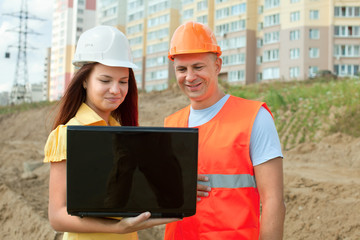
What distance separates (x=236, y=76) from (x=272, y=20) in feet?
20.9

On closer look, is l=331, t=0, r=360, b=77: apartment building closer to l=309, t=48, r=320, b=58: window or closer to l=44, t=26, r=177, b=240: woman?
l=309, t=48, r=320, b=58: window

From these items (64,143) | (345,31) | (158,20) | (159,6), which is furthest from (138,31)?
(64,143)

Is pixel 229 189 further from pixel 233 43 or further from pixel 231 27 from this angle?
pixel 231 27

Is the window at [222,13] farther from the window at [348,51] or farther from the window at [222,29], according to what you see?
the window at [348,51]

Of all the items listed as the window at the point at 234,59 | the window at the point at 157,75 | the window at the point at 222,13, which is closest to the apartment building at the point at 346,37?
the window at the point at 234,59

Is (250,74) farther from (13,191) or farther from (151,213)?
(151,213)

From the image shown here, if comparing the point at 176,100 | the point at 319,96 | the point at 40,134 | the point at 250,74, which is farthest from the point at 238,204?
the point at 250,74

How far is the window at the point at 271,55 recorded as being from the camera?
35.2 m

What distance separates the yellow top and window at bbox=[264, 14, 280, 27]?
115 feet

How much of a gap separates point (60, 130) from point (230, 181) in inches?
38.4

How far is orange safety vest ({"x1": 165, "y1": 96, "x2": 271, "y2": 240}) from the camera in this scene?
83.4 inches

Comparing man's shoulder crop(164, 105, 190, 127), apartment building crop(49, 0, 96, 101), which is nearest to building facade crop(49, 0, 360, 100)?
apartment building crop(49, 0, 96, 101)

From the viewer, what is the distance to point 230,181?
2139mm

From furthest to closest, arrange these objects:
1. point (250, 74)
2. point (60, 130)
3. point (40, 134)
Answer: point (250, 74), point (40, 134), point (60, 130)
